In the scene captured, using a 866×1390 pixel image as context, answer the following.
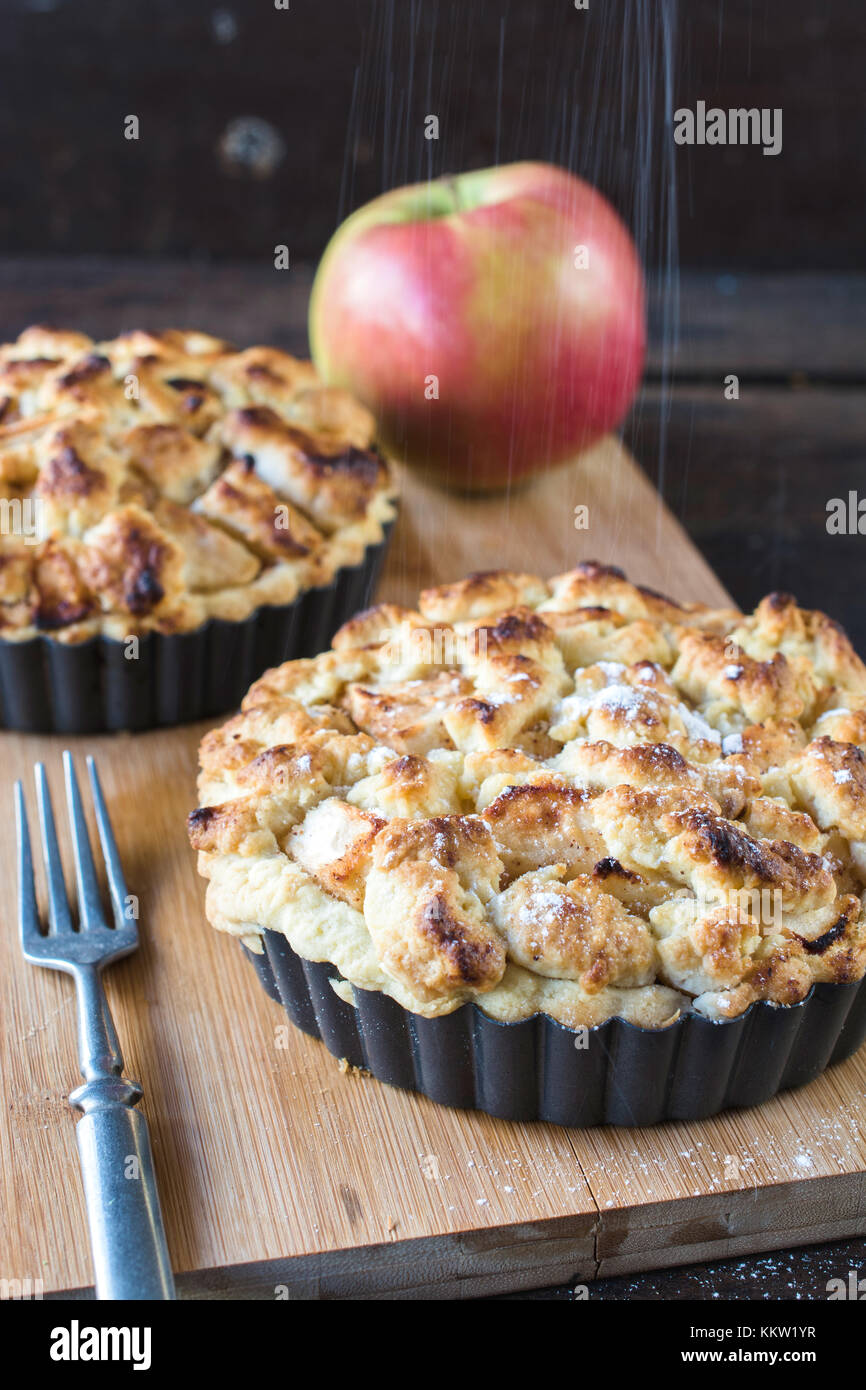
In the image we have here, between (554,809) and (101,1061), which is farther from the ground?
(554,809)

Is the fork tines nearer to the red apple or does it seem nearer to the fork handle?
the fork handle

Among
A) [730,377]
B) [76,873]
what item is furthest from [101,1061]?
[730,377]

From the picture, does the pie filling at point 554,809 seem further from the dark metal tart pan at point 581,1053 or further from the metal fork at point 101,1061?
the metal fork at point 101,1061

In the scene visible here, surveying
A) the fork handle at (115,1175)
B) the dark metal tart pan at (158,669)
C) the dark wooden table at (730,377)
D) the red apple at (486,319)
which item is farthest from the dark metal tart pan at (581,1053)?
the red apple at (486,319)

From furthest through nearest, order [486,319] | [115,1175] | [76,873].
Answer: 1. [486,319]
2. [76,873]
3. [115,1175]

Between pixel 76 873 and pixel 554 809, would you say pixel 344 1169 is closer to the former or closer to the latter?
pixel 554 809

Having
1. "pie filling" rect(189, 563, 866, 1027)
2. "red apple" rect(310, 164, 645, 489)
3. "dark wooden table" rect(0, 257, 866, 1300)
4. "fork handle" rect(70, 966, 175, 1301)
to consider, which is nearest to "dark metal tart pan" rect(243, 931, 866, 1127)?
"pie filling" rect(189, 563, 866, 1027)
